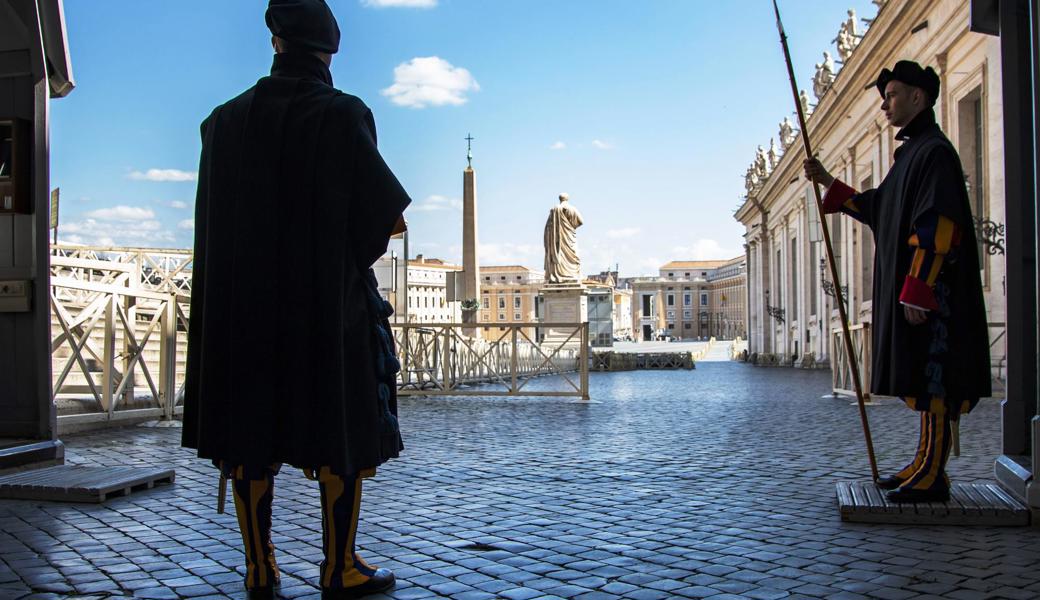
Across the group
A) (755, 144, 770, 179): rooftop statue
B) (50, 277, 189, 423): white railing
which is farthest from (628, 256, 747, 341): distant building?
(50, 277, 189, 423): white railing

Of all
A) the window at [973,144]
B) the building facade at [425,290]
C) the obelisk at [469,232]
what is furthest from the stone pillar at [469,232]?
the building facade at [425,290]

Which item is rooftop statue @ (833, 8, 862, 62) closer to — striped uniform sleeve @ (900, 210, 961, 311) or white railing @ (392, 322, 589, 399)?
white railing @ (392, 322, 589, 399)

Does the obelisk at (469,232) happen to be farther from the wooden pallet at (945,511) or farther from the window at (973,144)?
the wooden pallet at (945,511)

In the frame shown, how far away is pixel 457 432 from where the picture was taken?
9.32 meters

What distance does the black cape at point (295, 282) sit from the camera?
3.12m

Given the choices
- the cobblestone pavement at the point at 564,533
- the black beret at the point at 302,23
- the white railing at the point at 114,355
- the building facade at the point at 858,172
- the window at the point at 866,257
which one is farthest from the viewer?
the window at the point at 866,257

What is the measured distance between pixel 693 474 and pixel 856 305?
2248cm

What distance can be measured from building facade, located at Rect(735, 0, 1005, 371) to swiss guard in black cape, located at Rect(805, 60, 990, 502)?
1.52 ft

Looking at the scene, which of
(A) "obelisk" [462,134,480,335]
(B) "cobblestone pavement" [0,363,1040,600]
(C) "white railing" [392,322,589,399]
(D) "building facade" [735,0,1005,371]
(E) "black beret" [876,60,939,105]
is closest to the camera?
(B) "cobblestone pavement" [0,363,1040,600]

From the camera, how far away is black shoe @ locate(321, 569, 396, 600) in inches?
126

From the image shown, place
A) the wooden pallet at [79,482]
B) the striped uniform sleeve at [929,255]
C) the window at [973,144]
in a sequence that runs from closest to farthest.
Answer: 1. the striped uniform sleeve at [929,255]
2. the wooden pallet at [79,482]
3. the window at [973,144]

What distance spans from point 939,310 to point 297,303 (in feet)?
9.48

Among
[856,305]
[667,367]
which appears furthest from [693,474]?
[667,367]

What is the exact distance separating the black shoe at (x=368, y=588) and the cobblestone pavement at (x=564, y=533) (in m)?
0.06
